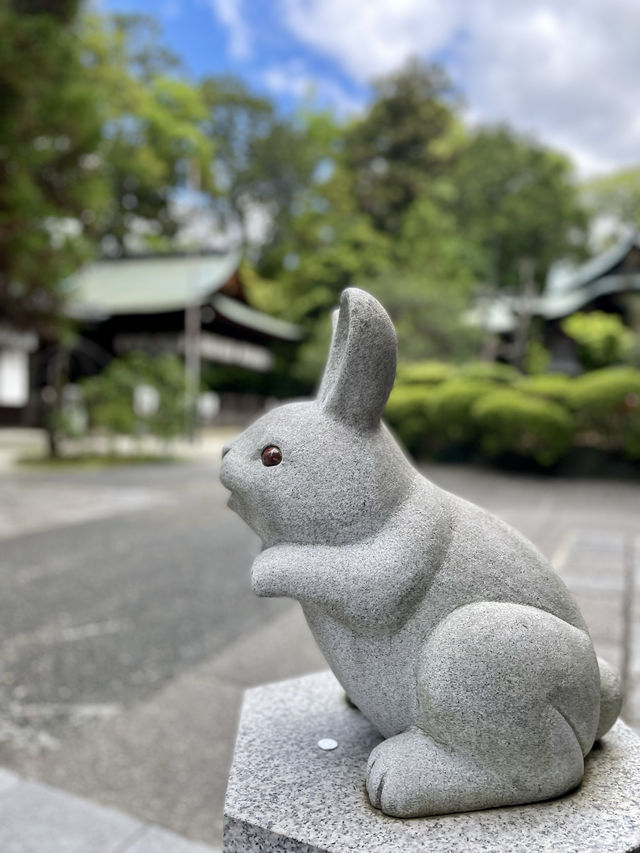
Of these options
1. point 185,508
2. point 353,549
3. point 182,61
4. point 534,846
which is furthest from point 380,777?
point 182,61

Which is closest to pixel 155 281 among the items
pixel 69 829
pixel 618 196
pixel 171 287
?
pixel 171 287

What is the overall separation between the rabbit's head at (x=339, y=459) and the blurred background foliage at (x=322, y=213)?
8.54 meters

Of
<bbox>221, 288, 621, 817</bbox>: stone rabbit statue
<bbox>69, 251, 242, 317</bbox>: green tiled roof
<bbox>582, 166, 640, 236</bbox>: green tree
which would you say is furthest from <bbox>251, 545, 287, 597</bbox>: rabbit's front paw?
<bbox>582, 166, 640, 236</bbox>: green tree

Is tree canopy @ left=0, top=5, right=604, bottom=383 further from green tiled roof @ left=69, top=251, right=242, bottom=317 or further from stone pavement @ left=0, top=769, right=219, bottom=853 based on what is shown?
stone pavement @ left=0, top=769, right=219, bottom=853

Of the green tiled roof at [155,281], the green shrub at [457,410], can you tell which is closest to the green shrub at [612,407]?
the green shrub at [457,410]

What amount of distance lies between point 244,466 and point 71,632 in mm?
3185

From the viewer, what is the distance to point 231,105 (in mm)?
32812

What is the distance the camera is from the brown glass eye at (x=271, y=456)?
1604 mm

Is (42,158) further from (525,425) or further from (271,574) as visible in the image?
(271,574)

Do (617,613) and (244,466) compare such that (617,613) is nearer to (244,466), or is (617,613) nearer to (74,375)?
(244,466)

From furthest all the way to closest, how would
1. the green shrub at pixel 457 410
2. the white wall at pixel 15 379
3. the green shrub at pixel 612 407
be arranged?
1. the white wall at pixel 15 379
2. the green shrub at pixel 457 410
3. the green shrub at pixel 612 407

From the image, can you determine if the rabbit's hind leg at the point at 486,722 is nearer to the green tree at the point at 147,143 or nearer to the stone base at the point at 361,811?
the stone base at the point at 361,811

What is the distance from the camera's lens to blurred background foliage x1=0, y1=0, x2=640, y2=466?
31.3ft

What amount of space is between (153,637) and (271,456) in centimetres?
303
